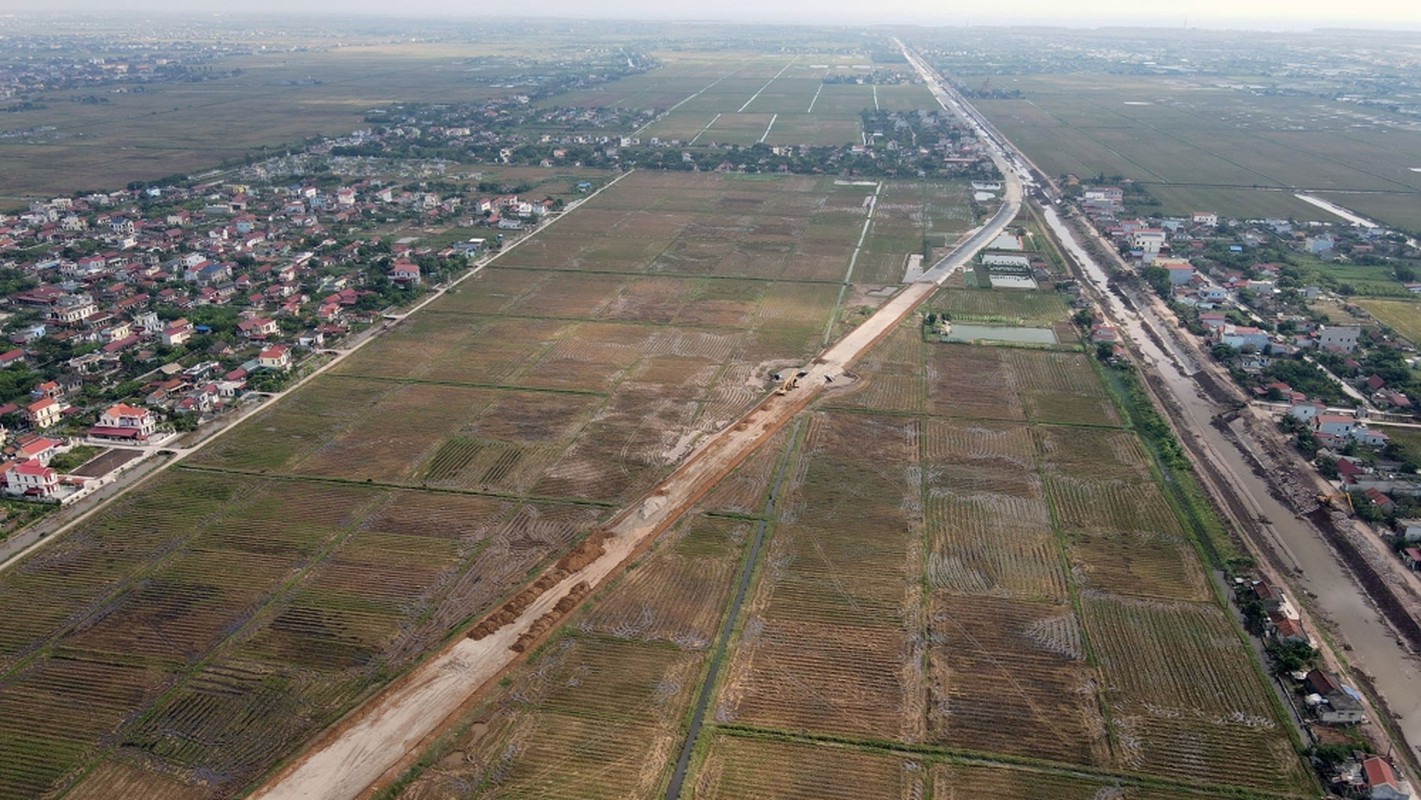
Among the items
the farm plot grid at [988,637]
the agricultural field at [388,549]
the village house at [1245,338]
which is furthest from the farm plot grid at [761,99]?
the farm plot grid at [988,637]

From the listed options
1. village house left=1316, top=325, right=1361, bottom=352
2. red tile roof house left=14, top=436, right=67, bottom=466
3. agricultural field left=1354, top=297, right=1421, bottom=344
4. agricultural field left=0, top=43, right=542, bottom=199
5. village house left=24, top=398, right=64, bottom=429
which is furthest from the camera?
agricultural field left=0, top=43, right=542, bottom=199

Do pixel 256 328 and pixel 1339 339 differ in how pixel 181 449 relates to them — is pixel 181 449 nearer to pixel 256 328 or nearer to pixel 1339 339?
pixel 256 328

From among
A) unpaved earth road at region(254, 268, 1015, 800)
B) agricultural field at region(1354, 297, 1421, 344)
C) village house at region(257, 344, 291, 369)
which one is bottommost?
unpaved earth road at region(254, 268, 1015, 800)

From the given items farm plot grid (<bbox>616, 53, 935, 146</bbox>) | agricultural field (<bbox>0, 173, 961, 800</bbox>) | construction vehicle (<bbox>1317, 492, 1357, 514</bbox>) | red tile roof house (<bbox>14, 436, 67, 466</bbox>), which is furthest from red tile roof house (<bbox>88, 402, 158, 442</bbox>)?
farm plot grid (<bbox>616, 53, 935, 146</bbox>)

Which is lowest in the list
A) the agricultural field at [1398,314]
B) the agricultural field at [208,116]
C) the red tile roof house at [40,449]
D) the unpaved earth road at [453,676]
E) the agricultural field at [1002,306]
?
the unpaved earth road at [453,676]

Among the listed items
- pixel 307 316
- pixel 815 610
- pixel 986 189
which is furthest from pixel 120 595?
pixel 986 189

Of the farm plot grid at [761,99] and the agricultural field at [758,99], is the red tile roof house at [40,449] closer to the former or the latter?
the farm plot grid at [761,99]

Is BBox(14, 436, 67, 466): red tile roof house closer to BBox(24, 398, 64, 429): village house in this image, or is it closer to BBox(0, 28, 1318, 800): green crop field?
BBox(24, 398, 64, 429): village house
